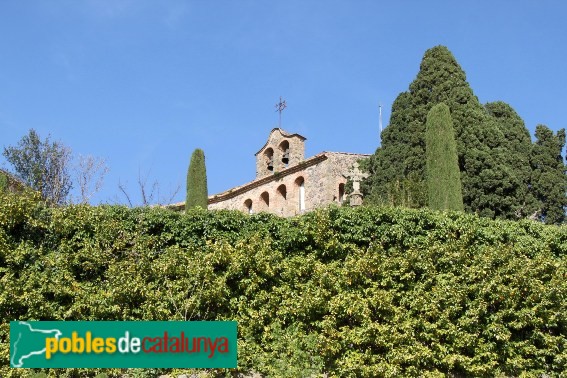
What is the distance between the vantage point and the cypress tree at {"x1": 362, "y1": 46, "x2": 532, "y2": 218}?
17.8 m

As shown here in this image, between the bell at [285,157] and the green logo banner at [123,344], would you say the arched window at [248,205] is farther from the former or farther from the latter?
the green logo banner at [123,344]

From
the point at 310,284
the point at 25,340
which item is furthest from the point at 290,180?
the point at 25,340

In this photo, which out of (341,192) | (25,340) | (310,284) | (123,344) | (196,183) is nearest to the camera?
(123,344)

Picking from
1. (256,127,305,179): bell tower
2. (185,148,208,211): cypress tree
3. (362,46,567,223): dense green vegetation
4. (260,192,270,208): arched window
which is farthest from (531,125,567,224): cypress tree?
(185,148,208,211): cypress tree

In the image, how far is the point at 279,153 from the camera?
27.3 meters

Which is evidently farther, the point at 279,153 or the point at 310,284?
the point at 279,153

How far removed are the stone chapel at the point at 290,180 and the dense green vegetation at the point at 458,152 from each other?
291 cm

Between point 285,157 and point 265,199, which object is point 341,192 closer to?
point 285,157

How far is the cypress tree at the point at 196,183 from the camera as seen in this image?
18625 millimetres

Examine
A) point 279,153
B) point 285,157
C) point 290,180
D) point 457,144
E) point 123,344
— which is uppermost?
point 279,153

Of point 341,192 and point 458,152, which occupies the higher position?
point 458,152

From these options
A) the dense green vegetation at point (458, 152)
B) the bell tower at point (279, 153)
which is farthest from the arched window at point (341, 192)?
the dense green vegetation at point (458, 152)

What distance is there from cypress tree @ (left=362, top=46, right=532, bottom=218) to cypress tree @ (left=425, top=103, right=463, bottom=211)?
5.94ft

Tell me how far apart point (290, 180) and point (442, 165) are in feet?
37.0
